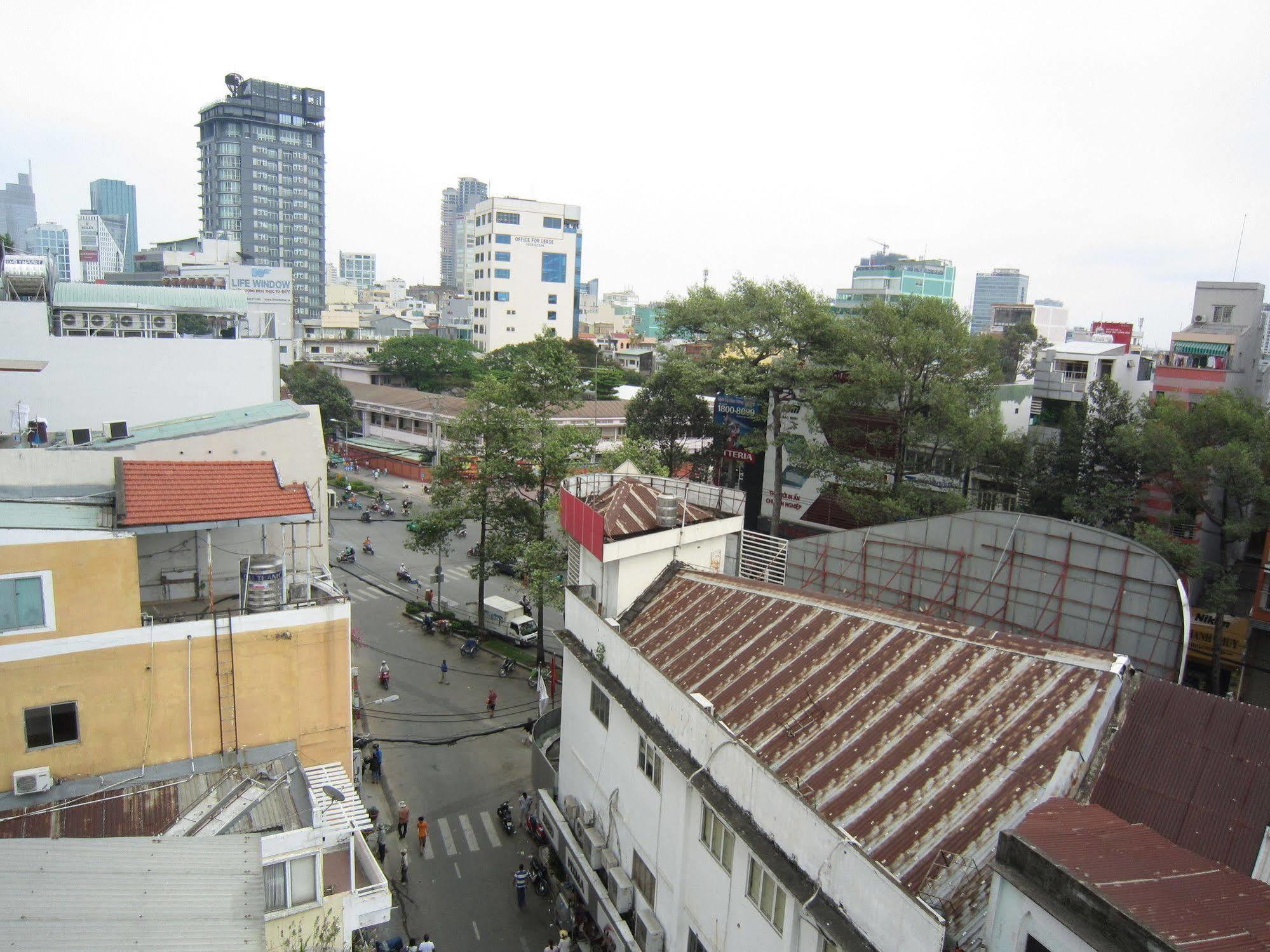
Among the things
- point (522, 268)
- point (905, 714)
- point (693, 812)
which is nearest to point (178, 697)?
point (693, 812)

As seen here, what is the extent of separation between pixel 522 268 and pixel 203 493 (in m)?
85.8

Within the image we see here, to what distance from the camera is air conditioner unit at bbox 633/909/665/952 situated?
13.9m

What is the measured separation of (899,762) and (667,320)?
23703 mm

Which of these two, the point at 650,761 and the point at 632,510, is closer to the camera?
the point at 650,761

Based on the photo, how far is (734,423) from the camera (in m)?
38.7

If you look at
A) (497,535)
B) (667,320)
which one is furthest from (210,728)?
(667,320)

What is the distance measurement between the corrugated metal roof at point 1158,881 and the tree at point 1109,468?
803 inches

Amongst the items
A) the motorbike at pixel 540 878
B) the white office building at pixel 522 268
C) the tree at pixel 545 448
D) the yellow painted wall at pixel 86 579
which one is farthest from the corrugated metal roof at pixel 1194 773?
the white office building at pixel 522 268

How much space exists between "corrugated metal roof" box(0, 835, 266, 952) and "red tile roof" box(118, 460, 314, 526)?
16.2ft

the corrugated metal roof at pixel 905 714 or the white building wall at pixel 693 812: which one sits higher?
the corrugated metal roof at pixel 905 714

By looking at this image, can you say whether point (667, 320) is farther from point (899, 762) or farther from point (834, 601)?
point (899, 762)

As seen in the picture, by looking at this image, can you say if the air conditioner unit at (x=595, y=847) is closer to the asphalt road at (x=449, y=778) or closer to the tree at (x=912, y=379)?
the asphalt road at (x=449, y=778)

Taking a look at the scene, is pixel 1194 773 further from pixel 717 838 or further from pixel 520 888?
pixel 520 888

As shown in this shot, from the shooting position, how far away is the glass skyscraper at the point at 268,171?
132375 mm
